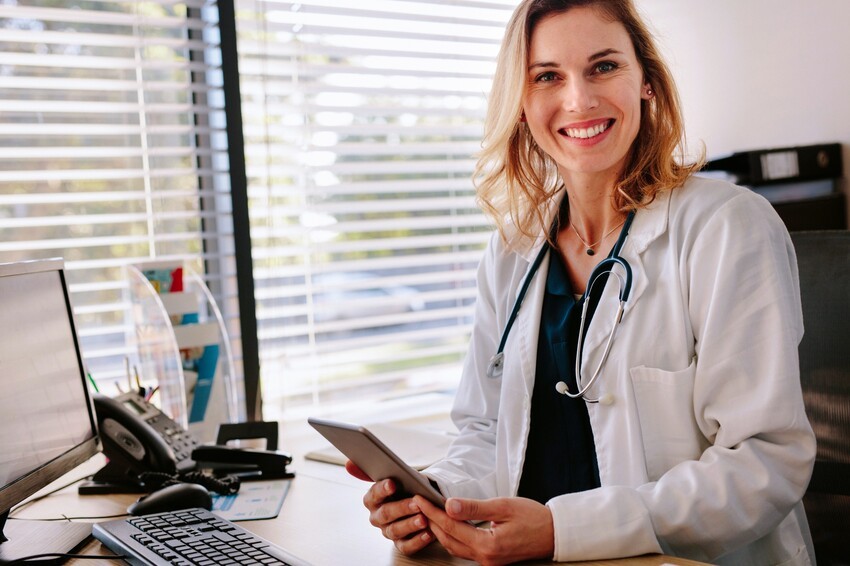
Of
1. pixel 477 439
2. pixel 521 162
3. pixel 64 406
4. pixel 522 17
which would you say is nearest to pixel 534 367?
pixel 477 439

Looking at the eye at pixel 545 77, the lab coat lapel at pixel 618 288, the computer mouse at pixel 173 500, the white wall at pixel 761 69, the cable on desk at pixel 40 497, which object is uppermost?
the white wall at pixel 761 69

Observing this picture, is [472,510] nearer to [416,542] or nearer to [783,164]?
[416,542]

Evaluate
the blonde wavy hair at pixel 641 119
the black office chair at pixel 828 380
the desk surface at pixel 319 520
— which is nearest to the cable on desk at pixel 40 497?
the desk surface at pixel 319 520

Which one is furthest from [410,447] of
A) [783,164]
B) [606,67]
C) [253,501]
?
[783,164]

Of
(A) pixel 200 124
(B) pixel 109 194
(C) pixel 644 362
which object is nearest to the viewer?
(C) pixel 644 362

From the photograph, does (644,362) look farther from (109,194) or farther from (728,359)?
(109,194)

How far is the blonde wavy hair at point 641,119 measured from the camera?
154 centimetres

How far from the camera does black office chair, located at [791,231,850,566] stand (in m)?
1.44

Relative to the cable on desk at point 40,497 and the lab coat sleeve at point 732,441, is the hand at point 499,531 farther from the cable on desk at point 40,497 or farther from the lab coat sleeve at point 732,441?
the cable on desk at point 40,497

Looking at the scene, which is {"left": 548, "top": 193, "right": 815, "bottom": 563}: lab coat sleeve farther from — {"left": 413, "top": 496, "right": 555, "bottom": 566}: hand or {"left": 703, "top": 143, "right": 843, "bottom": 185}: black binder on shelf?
{"left": 703, "top": 143, "right": 843, "bottom": 185}: black binder on shelf

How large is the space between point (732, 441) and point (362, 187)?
1605 mm

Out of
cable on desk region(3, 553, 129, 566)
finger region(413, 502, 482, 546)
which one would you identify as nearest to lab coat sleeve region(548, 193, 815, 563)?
finger region(413, 502, 482, 546)

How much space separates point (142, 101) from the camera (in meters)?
2.37

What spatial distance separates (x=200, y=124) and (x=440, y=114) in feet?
2.52
